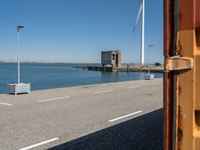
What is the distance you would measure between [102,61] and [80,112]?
327 ft

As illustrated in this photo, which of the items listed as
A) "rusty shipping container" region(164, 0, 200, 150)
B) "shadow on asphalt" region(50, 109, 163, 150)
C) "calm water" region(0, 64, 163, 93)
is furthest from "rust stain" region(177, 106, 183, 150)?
"calm water" region(0, 64, 163, 93)

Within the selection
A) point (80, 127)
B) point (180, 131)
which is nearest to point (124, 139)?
point (80, 127)

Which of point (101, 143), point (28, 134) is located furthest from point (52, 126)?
point (101, 143)

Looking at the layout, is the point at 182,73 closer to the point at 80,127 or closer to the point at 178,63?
the point at 178,63

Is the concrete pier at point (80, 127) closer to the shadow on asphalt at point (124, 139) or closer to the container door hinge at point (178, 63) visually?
the shadow on asphalt at point (124, 139)

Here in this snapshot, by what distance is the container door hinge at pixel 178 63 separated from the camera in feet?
5.94

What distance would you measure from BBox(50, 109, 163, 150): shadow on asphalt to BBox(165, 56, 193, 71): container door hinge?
12.2 ft

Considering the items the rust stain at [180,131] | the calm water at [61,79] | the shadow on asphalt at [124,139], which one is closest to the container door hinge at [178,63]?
the rust stain at [180,131]

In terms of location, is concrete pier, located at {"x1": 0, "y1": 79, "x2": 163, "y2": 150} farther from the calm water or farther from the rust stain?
the calm water

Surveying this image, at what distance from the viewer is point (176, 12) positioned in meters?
1.88

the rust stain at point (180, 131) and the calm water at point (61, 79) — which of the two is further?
the calm water at point (61, 79)

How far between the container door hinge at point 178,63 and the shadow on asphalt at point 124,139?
12.2ft

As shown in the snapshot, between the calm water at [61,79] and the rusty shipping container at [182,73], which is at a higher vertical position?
the rusty shipping container at [182,73]

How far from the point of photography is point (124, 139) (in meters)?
5.88
